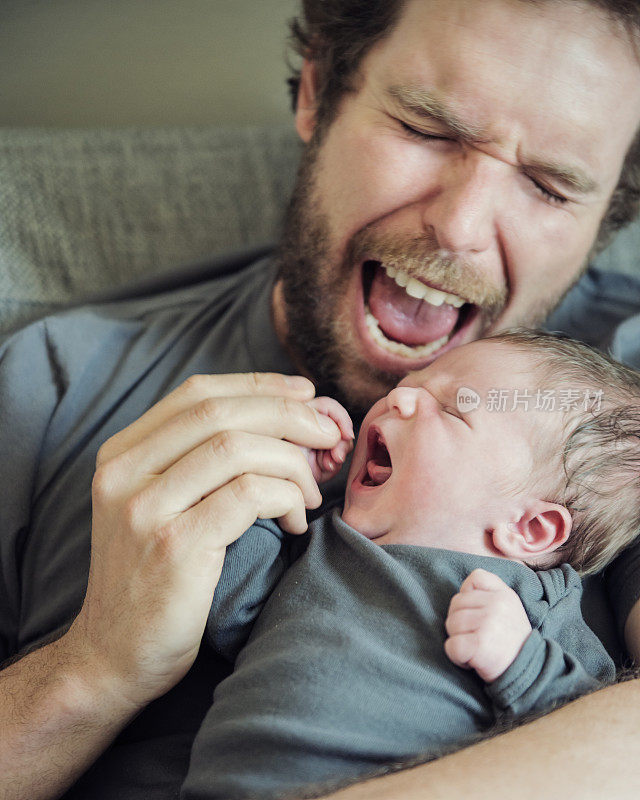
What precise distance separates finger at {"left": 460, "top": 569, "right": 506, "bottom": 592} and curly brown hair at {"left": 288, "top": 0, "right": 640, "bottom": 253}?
3.13 feet

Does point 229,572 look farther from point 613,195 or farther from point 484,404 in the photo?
point 613,195

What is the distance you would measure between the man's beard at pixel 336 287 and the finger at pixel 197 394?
40cm

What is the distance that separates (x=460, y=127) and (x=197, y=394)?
66 cm

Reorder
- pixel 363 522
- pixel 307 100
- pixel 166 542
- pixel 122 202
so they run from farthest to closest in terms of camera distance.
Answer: pixel 122 202 < pixel 307 100 < pixel 363 522 < pixel 166 542

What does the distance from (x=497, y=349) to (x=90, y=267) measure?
3.60ft

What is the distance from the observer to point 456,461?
3.35 feet

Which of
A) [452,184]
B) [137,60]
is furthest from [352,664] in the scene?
[137,60]

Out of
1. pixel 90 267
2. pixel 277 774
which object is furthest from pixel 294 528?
pixel 90 267

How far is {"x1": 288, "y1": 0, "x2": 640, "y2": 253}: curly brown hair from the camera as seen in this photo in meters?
1.28

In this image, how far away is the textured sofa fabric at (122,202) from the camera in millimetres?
1685

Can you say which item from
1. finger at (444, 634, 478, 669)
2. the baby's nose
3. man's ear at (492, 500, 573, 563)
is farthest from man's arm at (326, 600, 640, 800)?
the baby's nose

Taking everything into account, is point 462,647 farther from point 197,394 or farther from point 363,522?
point 197,394

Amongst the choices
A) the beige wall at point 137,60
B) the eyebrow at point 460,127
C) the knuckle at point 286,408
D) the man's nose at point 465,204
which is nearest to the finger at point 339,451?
the knuckle at point 286,408

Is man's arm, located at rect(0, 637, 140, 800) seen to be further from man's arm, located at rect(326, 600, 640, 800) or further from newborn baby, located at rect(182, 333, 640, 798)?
man's arm, located at rect(326, 600, 640, 800)
